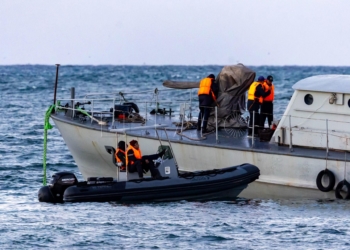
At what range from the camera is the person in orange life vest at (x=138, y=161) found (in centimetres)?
1942

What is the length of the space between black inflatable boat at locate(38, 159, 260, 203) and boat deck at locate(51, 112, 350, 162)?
85cm

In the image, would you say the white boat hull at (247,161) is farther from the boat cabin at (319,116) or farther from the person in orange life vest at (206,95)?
the person in orange life vest at (206,95)

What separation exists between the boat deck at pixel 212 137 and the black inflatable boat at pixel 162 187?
851 mm

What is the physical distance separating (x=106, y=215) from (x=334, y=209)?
478cm

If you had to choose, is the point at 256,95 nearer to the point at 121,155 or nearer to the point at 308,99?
the point at 308,99

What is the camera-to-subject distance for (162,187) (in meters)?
19.3

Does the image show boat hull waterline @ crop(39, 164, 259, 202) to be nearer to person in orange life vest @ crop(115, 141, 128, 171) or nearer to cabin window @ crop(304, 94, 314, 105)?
person in orange life vest @ crop(115, 141, 128, 171)

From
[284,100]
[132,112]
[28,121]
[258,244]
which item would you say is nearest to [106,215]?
[258,244]

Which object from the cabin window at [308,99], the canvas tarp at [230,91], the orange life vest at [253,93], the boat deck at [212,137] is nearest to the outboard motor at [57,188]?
the boat deck at [212,137]

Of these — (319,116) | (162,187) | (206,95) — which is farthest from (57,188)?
(319,116)

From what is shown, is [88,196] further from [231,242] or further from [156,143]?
[231,242]

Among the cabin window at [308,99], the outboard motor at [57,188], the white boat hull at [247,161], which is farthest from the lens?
the cabin window at [308,99]

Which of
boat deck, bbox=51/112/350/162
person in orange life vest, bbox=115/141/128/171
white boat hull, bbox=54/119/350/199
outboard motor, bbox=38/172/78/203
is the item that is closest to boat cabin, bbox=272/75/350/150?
boat deck, bbox=51/112/350/162

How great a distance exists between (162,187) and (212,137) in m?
2.61
